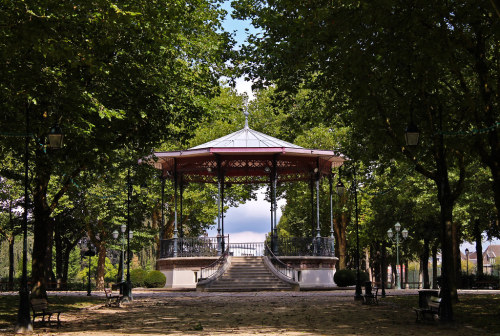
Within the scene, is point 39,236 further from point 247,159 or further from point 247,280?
point 247,159

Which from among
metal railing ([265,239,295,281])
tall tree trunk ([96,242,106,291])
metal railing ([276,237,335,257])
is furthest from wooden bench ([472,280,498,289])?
tall tree trunk ([96,242,106,291])

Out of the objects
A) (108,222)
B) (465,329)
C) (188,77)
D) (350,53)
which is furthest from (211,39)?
(108,222)

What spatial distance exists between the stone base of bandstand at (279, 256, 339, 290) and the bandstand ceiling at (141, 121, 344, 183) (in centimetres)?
504

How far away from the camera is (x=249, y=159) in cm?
3575

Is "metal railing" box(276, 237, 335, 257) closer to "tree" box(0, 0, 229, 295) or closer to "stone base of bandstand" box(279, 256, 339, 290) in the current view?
"stone base of bandstand" box(279, 256, 339, 290)

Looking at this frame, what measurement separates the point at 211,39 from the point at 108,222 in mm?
23786

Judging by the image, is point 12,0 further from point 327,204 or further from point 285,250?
point 327,204

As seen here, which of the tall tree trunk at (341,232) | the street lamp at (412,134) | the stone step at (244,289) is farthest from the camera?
the tall tree trunk at (341,232)

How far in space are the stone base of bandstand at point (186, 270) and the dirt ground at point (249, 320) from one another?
1099 centimetres

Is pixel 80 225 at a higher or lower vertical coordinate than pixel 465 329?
higher

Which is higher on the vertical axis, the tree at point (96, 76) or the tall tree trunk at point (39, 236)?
the tree at point (96, 76)

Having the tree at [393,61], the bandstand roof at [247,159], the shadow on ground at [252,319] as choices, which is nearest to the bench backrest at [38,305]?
the shadow on ground at [252,319]

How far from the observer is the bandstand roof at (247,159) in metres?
34.1

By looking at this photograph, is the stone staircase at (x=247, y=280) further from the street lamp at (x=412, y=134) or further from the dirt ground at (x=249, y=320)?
the street lamp at (x=412, y=134)
